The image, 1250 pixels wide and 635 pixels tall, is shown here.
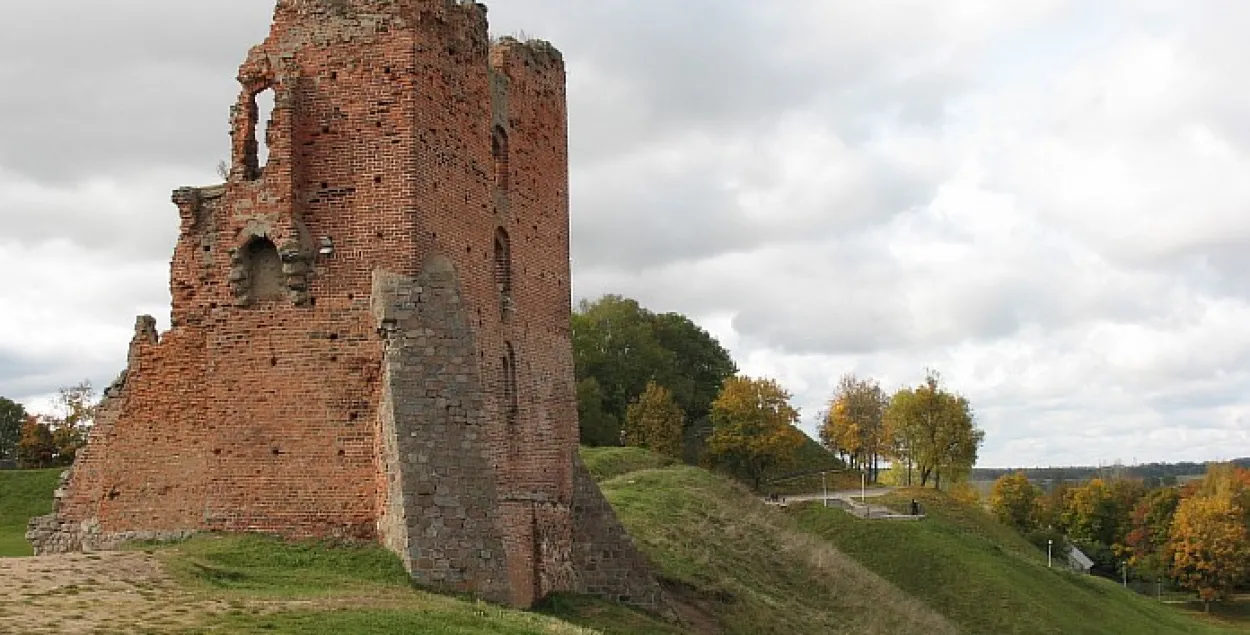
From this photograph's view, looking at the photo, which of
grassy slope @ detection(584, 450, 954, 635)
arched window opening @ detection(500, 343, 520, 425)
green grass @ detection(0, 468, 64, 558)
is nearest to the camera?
arched window opening @ detection(500, 343, 520, 425)

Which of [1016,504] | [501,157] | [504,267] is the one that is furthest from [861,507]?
[1016,504]

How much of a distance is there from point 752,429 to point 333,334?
160ft

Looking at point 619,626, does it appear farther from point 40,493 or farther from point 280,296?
point 40,493

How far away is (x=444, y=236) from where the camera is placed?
59.8 feet

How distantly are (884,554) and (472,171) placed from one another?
25.8m

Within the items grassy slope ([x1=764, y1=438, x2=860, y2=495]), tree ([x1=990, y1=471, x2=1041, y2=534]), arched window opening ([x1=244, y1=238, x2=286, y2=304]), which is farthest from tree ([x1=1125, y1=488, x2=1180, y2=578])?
arched window opening ([x1=244, y1=238, x2=286, y2=304])

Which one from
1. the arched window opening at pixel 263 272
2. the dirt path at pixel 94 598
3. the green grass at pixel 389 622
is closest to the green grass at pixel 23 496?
the arched window opening at pixel 263 272

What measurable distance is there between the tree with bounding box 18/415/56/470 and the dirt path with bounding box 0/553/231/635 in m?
44.3

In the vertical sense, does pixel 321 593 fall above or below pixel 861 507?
above

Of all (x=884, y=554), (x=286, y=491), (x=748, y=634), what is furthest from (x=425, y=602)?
(x=884, y=554)

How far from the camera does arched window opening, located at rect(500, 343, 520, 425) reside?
2059cm

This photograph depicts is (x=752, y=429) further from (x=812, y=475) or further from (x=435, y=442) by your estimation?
(x=435, y=442)

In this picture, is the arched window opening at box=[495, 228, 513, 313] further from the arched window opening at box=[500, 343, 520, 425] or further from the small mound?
the small mound

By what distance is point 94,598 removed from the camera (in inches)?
473
